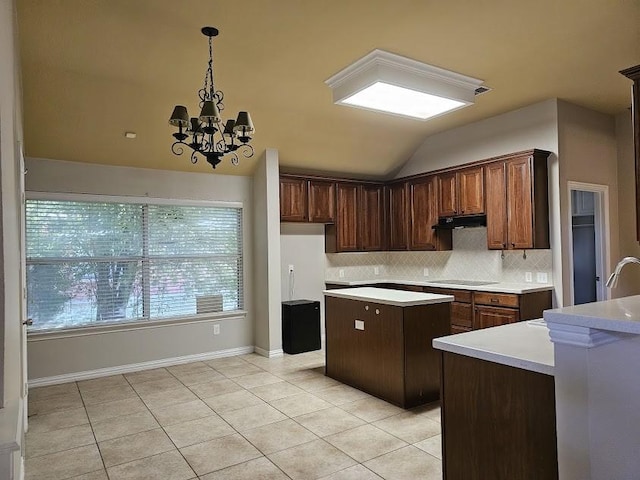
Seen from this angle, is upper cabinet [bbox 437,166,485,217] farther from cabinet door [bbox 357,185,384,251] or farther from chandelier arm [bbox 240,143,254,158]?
chandelier arm [bbox 240,143,254,158]

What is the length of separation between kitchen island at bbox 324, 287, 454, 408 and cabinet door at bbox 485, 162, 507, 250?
→ 152 centimetres

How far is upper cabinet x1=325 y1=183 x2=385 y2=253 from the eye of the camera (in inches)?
256

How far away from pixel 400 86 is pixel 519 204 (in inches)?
87.1

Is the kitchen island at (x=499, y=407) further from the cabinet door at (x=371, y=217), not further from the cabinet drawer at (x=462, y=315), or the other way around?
the cabinet door at (x=371, y=217)

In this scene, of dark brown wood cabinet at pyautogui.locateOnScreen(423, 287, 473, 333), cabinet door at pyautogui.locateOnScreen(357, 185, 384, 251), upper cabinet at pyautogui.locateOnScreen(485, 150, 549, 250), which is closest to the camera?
upper cabinet at pyautogui.locateOnScreen(485, 150, 549, 250)

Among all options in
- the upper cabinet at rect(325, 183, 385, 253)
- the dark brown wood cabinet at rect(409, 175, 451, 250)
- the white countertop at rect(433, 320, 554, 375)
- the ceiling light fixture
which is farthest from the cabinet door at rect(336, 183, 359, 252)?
the white countertop at rect(433, 320, 554, 375)

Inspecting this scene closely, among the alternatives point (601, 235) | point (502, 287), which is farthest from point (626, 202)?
point (502, 287)

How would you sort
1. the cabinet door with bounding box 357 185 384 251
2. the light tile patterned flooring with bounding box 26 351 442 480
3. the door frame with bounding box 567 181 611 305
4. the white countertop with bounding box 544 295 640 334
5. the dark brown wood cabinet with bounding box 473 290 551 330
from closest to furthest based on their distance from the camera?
the white countertop with bounding box 544 295 640 334 < the light tile patterned flooring with bounding box 26 351 442 480 < the dark brown wood cabinet with bounding box 473 290 551 330 < the door frame with bounding box 567 181 611 305 < the cabinet door with bounding box 357 185 384 251

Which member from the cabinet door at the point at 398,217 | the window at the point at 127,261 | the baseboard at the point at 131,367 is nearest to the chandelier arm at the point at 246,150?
the window at the point at 127,261

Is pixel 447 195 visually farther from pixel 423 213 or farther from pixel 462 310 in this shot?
pixel 462 310

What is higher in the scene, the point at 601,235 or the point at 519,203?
the point at 519,203

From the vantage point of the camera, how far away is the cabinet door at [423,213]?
6.09 m

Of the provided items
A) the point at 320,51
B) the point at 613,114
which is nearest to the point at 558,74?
the point at 613,114

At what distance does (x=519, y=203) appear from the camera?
Answer: 492 centimetres
